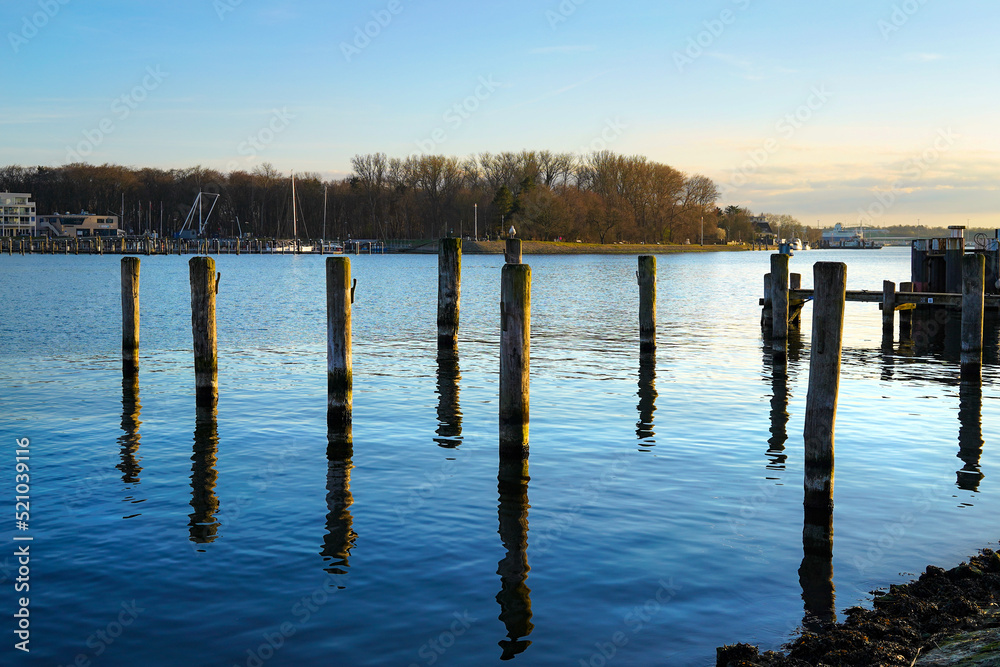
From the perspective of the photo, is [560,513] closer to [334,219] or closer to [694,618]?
[694,618]

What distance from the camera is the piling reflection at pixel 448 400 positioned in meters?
14.8

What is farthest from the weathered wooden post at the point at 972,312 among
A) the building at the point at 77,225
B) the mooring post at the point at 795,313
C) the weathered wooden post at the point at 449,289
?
the building at the point at 77,225

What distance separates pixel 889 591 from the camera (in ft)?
27.1

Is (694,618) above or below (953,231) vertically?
below

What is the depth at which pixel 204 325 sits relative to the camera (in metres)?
15.7

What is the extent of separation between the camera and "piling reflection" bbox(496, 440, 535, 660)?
24.6ft

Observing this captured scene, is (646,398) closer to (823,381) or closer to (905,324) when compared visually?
(823,381)

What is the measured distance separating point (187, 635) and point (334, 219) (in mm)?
181625

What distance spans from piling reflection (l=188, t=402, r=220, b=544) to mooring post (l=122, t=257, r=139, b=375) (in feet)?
13.3

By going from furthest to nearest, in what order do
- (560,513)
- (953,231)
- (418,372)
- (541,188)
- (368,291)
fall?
(541,188) < (368,291) < (953,231) < (418,372) < (560,513)

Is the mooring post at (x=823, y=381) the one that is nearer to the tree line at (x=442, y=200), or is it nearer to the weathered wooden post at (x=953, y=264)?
the weathered wooden post at (x=953, y=264)

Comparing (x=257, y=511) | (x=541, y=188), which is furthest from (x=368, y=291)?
(x=541, y=188)

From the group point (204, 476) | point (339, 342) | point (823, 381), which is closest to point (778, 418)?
point (823, 381)

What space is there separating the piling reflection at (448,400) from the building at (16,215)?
18959 cm
